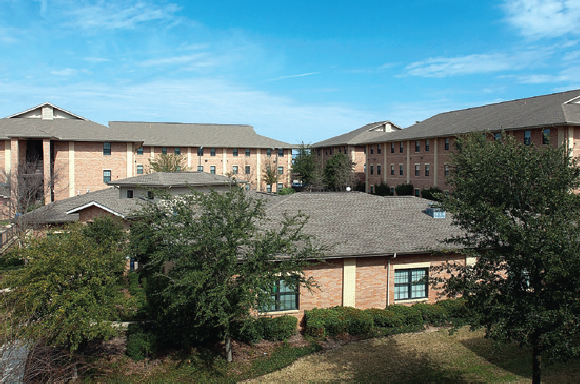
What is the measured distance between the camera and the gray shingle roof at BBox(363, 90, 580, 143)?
128 feet

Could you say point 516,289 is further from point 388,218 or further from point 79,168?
point 79,168

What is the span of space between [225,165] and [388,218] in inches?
1963

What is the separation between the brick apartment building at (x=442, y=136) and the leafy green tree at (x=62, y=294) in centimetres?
Answer: 2351

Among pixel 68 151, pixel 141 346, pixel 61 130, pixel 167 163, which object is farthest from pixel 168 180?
pixel 167 163

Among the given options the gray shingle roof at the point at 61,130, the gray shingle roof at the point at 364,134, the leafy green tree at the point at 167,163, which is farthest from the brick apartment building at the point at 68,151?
the gray shingle roof at the point at 364,134

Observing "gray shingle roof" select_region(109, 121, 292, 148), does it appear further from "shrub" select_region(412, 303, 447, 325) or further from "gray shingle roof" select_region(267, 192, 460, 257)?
"shrub" select_region(412, 303, 447, 325)

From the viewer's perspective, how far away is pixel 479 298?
32.8 feet

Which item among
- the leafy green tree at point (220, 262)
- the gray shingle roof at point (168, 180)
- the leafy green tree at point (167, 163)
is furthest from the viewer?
the leafy green tree at point (167, 163)

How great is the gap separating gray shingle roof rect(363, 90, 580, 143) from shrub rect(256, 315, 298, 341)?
96.8 ft

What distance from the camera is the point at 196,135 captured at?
69500 millimetres

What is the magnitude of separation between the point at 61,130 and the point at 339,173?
36.9 metres

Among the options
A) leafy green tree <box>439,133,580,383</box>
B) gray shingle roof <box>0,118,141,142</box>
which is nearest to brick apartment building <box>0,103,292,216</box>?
gray shingle roof <box>0,118,141,142</box>

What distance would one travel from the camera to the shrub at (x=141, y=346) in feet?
48.4

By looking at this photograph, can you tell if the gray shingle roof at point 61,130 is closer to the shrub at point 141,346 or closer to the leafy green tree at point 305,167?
the leafy green tree at point 305,167
